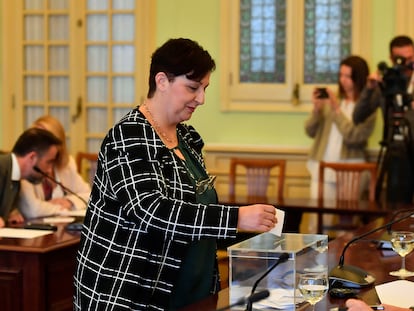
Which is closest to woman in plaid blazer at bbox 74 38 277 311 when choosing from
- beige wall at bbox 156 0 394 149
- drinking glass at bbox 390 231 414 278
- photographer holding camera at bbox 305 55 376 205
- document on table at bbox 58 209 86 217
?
drinking glass at bbox 390 231 414 278

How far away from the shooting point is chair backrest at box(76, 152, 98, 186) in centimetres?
644

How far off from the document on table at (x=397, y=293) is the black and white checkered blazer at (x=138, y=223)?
480mm

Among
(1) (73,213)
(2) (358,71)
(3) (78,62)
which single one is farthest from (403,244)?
(3) (78,62)

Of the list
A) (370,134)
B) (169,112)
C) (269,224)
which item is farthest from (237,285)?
(370,134)

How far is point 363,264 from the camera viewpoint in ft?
10.0

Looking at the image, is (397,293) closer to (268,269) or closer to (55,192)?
(268,269)

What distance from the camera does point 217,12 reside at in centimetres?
677

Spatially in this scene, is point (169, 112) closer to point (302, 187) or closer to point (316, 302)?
point (316, 302)

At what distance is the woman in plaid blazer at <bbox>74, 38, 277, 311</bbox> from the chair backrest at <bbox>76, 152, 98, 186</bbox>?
3829 millimetres

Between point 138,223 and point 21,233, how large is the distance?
68.1 inches

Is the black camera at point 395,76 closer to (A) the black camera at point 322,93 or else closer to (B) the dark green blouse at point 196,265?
(A) the black camera at point 322,93

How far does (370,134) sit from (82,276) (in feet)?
12.3

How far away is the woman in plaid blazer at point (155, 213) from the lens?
2.40 meters

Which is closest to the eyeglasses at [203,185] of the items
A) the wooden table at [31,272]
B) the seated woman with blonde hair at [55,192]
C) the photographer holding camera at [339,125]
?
the wooden table at [31,272]
